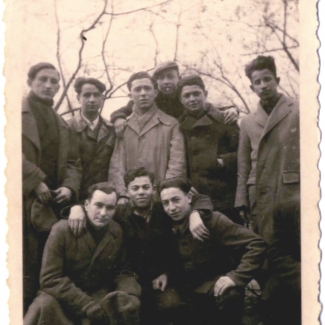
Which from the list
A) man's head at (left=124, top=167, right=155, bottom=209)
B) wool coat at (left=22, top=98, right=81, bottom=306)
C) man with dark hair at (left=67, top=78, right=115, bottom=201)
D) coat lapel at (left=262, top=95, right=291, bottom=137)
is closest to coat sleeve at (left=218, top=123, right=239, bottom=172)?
coat lapel at (left=262, top=95, right=291, bottom=137)

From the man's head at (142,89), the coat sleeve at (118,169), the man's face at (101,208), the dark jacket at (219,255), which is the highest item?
the man's head at (142,89)

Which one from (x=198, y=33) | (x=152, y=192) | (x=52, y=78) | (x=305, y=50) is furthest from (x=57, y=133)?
(x=305, y=50)

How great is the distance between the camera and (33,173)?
426cm

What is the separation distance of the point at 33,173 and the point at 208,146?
3.59 ft

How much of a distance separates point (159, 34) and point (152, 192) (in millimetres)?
990

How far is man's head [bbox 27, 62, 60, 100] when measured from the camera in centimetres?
430

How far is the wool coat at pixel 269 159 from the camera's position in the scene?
4.21 m

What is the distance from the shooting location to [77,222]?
13.9ft

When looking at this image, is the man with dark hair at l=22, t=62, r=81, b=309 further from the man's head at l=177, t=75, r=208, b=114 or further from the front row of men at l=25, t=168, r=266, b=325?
the man's head at l=177, t=75, r=208, b=114

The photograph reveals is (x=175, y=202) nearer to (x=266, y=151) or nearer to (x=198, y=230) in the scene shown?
(x=198, y=230)

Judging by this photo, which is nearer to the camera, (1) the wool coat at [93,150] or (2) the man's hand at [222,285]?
(2) the man's hand at [222,285]

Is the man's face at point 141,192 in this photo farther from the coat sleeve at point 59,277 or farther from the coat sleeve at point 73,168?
the coat sleeve at point 59,277

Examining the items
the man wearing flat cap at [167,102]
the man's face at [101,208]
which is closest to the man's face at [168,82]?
the man wearing flat cap at [167,102]

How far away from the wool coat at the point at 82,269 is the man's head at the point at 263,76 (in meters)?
1.25
